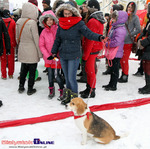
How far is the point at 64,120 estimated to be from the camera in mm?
2678

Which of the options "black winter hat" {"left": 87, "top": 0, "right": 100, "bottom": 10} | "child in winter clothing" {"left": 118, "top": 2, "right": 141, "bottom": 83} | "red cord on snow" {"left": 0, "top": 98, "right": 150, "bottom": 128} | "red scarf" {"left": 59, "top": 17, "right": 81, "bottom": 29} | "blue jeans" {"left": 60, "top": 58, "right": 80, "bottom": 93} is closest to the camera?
"red cord on snow" {"left": 0, "top": 98, "right": 150, "bottom": 128}

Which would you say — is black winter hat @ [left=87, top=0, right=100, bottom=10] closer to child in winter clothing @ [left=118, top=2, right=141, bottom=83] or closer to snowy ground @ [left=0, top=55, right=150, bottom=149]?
child in winter clothing @ [left=118, top=2, right=141, bottom=83]

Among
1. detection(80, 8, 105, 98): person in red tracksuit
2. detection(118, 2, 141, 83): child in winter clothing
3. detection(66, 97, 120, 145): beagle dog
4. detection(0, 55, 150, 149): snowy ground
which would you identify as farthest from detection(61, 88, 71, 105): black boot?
detection(118, 2, 141, 83): child in winter clothing

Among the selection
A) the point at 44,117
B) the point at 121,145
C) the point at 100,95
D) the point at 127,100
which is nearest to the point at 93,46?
the point at 100,95

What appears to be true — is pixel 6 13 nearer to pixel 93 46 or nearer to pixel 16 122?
pixel 93 46

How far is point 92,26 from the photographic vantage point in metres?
3.06

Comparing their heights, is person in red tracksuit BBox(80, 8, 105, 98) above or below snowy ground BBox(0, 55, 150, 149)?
above

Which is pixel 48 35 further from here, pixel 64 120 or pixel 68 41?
pixel 64 120

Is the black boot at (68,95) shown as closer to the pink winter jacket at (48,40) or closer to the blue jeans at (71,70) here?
the blue jeans at (71,70)

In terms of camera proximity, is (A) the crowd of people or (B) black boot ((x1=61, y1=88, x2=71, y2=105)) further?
(B) black boot ((x1=61, y1=88, x2=71, y2=105))

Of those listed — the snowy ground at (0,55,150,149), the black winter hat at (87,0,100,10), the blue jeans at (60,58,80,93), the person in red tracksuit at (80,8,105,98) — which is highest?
the black winter hat at (87,0,100,10)

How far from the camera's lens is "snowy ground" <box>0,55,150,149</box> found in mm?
2121

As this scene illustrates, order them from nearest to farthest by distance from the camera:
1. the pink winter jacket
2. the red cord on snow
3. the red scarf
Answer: the red cord on snow < the red scarf < the pink winter jacket

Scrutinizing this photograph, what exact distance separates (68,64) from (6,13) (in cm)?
295
